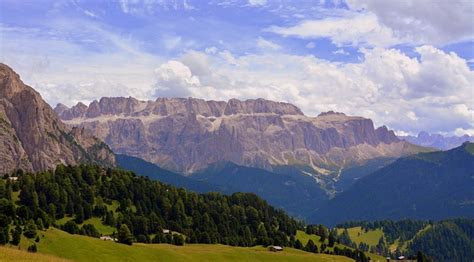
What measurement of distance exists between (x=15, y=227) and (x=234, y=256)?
6699 centimetres

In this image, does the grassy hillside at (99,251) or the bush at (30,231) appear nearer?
the grassy hillside at (99,251)

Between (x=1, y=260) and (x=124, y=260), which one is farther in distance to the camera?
(x=124, y=260)

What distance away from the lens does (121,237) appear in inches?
6836

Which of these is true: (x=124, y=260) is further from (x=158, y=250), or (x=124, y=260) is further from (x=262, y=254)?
(x=262, y=254)

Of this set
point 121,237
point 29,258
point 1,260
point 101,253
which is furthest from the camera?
point 121,237

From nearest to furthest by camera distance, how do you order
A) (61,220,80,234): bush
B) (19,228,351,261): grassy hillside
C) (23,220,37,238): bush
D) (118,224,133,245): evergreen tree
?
(19,228,351,261): grassy hillside < (23,220,37,238): bush < (118,224,133,245): evergreen tree < (61,220,80,234): bush

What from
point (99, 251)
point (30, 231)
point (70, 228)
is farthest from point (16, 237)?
point (70, 228)

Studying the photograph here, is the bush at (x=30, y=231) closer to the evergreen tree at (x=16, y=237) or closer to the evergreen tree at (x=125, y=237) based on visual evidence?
the evergreen tree at (x=16, y=237)

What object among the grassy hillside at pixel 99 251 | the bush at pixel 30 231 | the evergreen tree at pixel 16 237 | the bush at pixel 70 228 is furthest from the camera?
the bush at pixel 70 228

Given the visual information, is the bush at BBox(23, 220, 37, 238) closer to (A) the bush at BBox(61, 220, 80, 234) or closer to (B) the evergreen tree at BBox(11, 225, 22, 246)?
(B) the evergreen tree at BBox(11, 225, 22, 246)

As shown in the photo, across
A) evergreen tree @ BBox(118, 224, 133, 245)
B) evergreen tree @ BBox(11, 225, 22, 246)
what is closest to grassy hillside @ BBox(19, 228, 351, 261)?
evergreen tree @ BBox(11, 225, 22, 246)

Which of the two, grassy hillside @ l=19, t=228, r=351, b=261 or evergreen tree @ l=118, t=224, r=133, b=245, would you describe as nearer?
grassy hillside @ l=19, t=228, r=351, b=261

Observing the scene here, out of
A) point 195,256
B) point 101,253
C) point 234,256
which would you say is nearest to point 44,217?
point 101,253

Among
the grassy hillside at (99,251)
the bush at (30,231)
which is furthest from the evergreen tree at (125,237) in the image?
the bush at (30,231)
